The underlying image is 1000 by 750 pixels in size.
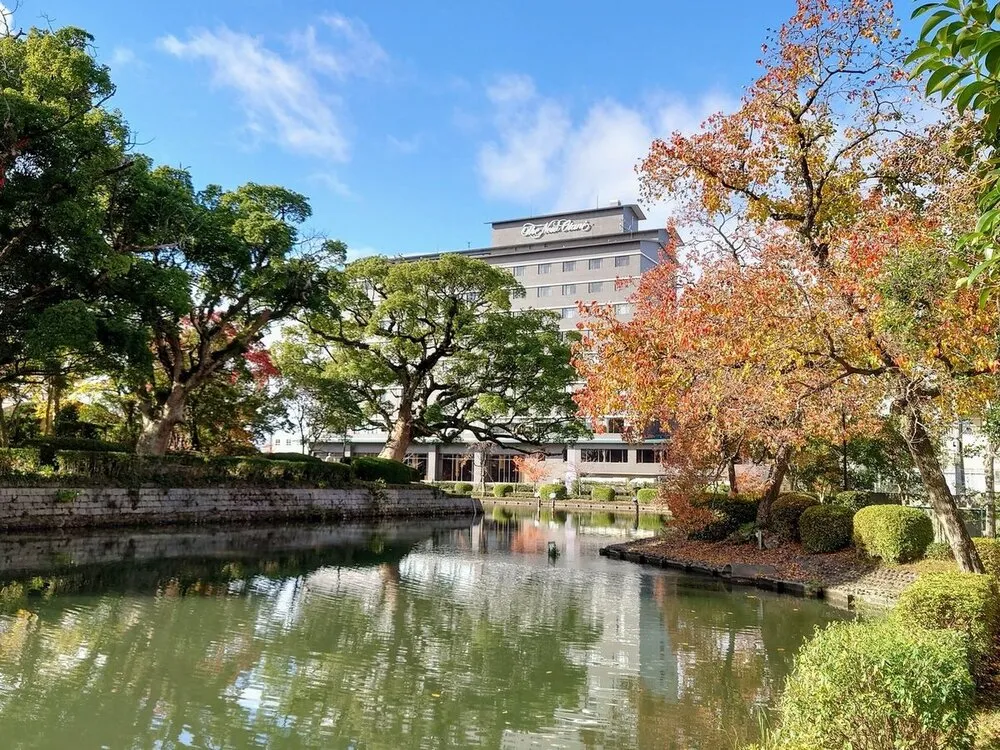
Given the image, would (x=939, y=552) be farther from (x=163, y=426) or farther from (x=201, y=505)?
(x=163, y=426)

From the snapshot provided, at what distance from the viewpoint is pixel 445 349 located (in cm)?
2920

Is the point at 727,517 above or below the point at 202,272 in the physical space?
below

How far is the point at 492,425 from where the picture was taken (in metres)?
29.7

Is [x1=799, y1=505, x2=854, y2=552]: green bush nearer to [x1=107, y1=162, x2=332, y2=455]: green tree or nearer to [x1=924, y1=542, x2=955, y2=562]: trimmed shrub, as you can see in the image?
[x1=924, y1=542, x2=955, y2=562]: trimmed shrub

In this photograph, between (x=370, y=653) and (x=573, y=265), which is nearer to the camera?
(x=370, y=653)

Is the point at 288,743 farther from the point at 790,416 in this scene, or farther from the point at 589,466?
the point at 589,466

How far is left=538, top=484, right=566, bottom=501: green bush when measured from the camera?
42.8m

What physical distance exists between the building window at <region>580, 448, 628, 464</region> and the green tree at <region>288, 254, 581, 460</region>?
22.9 metres

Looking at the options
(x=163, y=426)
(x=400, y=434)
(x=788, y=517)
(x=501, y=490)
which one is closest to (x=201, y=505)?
(x=163, y=426)

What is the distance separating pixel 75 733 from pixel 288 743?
1.52 metres

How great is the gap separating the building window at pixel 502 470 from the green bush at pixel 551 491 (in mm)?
10957

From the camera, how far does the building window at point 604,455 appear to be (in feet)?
172

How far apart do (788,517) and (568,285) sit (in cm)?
4114

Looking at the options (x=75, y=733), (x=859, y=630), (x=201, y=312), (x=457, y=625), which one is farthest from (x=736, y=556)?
(x=201, y=312)
